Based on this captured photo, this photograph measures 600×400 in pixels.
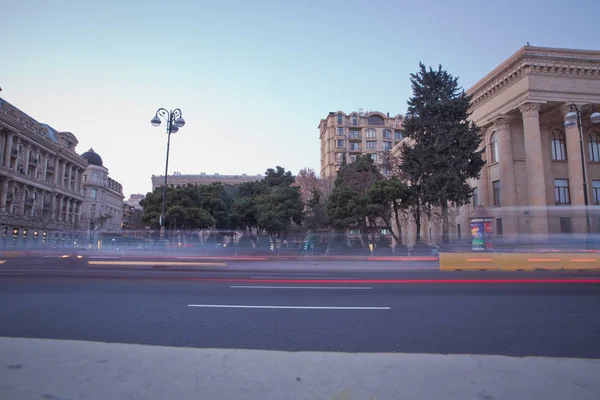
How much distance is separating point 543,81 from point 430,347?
3393cm

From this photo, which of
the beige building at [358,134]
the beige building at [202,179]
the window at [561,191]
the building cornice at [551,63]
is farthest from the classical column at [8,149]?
the window at [561,191]

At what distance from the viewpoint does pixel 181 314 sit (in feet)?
21.3

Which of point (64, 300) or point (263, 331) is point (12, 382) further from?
point (64, 300)

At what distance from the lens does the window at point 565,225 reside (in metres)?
21.1

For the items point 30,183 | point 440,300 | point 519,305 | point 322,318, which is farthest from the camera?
point 30,183

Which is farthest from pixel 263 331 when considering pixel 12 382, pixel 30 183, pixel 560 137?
pixel 30 183

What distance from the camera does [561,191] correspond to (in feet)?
113

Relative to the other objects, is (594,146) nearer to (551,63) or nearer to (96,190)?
(551,63)

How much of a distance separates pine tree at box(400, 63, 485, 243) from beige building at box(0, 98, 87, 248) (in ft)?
134

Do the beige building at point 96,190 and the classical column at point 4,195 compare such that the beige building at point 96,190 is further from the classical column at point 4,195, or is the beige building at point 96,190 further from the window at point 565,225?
the window at point 565,225

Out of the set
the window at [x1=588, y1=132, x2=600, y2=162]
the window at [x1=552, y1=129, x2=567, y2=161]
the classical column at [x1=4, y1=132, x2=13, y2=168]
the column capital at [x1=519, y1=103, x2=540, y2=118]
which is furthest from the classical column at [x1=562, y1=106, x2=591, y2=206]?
the classical column at [x1=4, y1=132, x2=13, y2=168]

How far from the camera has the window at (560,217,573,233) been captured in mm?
21109

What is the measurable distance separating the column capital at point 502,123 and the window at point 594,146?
8429 millimetres

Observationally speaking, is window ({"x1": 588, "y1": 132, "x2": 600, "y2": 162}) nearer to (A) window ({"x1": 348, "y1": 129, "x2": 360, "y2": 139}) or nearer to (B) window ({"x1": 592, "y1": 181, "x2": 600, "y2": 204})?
(B) window ({"x1": 592, "y1": 181, "x2": 600, "y2": 204})
